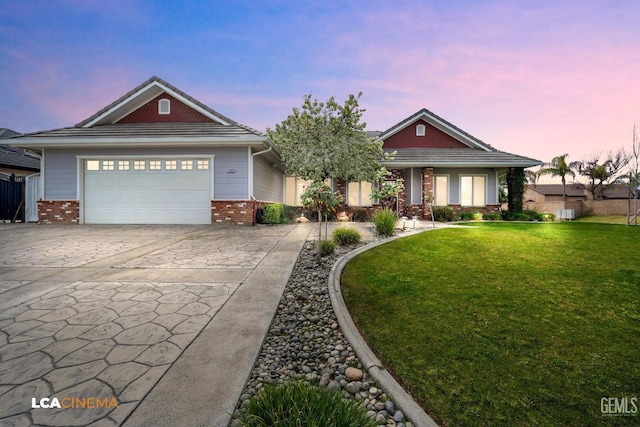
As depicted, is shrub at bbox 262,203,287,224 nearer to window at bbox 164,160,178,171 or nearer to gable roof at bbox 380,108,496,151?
window at bbox 164,160,178,171

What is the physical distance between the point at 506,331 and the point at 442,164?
1415 cm

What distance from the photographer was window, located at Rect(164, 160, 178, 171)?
11.6 metres

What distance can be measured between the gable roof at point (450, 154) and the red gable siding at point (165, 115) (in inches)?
410

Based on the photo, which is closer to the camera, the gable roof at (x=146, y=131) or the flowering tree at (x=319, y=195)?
the flowering tree at (x=319, y=195)

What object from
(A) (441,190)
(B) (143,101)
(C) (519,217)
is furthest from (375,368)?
(C) (519,217)

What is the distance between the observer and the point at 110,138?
10992 mm

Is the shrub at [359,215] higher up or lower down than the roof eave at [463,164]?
A: lower down

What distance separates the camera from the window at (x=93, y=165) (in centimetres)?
1177

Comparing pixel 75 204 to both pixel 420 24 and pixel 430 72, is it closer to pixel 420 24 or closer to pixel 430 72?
pixel 420 24

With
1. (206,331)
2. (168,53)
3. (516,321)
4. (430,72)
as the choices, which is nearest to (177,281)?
(206,331)

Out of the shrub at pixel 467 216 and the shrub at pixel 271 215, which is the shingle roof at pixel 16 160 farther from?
the shrub at pixel 467 216

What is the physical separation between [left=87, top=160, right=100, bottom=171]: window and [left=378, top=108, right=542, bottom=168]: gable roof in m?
14.0

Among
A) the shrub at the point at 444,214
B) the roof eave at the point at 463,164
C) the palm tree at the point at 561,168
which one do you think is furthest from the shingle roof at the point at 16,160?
the palm tree at the point at 561,168

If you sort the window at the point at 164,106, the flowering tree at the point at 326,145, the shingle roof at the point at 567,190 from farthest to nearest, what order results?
the shingle roof at the point at 567,190 < the window at the point at 164,106 < the flowering tree at the point at 326,145
